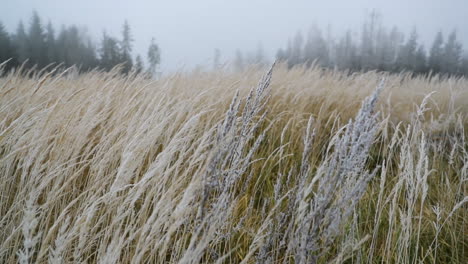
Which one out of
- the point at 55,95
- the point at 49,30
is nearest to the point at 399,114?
the point at 55,95

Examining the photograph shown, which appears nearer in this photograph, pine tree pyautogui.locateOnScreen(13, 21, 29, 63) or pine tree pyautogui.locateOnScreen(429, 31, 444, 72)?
pine tree pyautogui.locateOnScreen(429, 31, 444, 72)

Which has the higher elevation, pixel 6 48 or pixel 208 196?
pixel 208 196

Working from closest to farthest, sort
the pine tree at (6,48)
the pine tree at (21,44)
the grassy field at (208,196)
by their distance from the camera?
the grassy field at (208,196) < the pine tree at (6,48) < the pine tree at (21,44)

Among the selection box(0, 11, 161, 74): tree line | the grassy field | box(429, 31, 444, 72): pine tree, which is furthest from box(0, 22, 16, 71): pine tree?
box(429, 31, 444, 72): pine tree

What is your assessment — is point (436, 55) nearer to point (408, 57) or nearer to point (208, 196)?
point (408, 57)

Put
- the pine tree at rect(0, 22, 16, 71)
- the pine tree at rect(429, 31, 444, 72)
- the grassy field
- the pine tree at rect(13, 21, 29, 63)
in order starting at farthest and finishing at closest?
the pine tree at rect(13, 21, 29, 63) < the pine tree at rect(0, 22, 16, 71) < the pine tree at rect(429, 31, 444, 72) < the grassy field

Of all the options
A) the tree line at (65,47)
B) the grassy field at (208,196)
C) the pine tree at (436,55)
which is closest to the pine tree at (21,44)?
the tree line at (65,47)

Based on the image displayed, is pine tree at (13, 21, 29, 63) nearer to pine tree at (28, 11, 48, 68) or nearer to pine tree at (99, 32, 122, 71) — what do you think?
pine tree at (28, 11, 48, 68)

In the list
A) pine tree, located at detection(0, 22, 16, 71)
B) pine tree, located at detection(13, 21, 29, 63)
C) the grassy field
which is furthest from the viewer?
pine tree, located at detection(13, 21, 29, 63)

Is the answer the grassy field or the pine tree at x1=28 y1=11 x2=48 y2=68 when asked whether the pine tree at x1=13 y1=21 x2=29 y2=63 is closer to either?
the pine tree at x1=28 y1=11 x2=48 y2=68

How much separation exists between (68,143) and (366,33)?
26.4m

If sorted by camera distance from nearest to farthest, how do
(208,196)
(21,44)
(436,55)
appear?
(208,196), (436,55), (21,44)

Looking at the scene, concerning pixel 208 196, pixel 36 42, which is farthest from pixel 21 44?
pixel 208 196

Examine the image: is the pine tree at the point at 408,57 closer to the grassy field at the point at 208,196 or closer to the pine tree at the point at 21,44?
the grassy field at the point at 208,196
